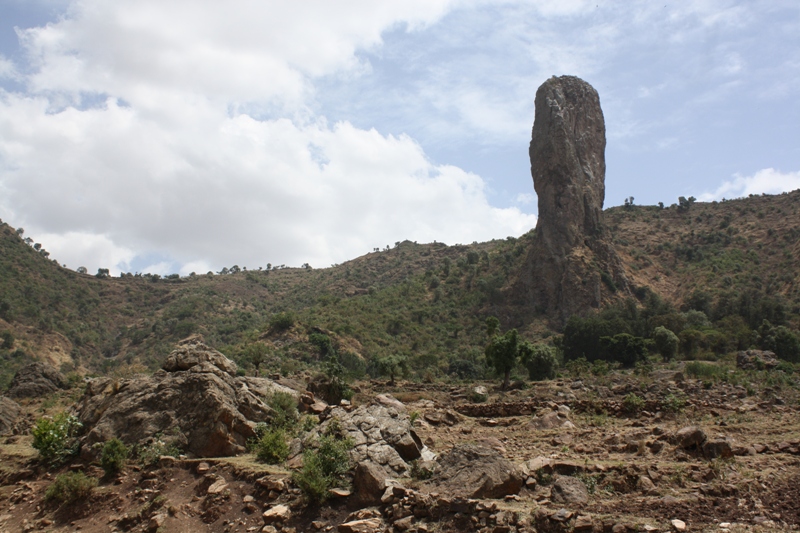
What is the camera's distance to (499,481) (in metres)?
10.1

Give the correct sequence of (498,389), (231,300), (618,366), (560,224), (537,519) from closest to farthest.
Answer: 1. (537,519)
2. (498,389)
3. (618,366)
4. (560,224)
5. (231,300)

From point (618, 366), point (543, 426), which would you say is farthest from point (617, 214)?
point (543, 426)

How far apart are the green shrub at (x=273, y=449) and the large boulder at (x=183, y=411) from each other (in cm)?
133

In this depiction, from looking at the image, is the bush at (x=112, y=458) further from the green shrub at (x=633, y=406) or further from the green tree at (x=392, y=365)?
the green tree at (x=392, y=365)

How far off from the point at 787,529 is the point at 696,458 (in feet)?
12.4

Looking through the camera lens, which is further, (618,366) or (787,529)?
(618,366)

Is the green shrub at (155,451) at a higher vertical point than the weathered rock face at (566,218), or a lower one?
lower

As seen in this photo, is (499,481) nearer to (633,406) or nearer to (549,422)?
(549,422)

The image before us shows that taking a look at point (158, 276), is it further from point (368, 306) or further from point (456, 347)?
point (456, 347)

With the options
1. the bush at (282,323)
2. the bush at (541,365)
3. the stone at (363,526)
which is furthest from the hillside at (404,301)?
the stone at (363,526)

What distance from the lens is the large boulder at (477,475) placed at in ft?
32.9

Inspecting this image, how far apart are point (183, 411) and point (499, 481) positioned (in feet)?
30.0

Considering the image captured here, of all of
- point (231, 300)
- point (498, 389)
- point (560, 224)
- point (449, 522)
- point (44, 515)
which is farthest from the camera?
point (231, 300)

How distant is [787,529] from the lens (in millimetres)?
7359
